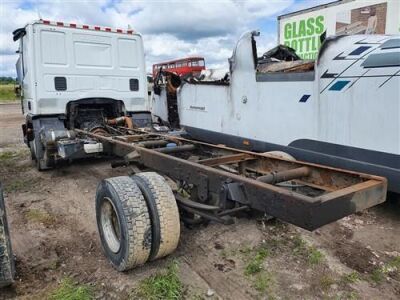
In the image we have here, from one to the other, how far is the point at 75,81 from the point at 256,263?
4.74 meters

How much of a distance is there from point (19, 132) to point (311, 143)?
11592 millimetres

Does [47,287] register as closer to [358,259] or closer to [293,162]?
[293,162]

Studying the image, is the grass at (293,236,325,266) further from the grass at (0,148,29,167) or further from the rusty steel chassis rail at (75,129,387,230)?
the grass at (0,148,29,167)

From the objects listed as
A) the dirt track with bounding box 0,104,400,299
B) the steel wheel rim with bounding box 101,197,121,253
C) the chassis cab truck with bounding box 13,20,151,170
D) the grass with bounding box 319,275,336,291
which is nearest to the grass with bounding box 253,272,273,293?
the dirt track with bounding box 0,104,400,299

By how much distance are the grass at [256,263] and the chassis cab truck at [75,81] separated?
10.9ft

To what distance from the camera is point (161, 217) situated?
114 inches

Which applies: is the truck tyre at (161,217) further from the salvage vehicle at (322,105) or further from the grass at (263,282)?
the salvage vehicle at (322,105)

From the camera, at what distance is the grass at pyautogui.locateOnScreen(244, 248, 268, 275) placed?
3111mm

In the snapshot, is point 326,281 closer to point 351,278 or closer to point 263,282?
point 351,278

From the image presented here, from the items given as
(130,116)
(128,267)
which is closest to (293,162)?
(128,267)

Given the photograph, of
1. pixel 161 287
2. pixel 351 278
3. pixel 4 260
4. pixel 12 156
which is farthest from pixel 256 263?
pixel 12 156

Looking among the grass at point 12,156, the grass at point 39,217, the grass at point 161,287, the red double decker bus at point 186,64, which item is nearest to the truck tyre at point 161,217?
the grass at point 161,287

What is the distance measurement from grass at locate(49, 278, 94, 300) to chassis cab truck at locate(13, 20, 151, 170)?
116 inches

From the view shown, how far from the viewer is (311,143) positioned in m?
4.76
